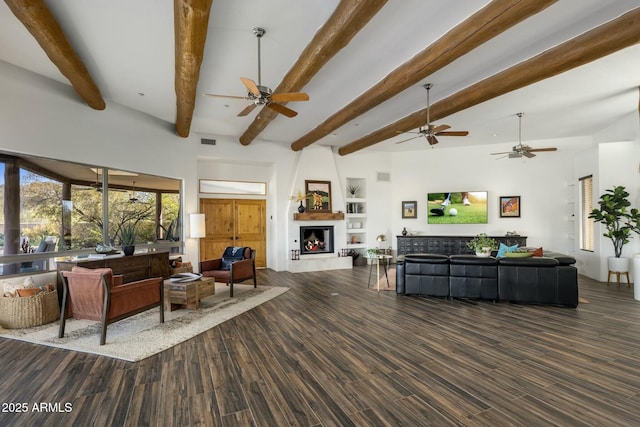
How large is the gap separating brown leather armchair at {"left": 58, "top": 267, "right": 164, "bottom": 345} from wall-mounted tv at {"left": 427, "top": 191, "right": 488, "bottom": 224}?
8.18 m

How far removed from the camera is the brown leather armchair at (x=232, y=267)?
5625mm

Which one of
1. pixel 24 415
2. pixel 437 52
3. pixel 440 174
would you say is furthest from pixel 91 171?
pixel 440 174

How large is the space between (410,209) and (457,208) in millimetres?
1376

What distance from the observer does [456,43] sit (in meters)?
3.35

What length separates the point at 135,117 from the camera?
19.8 ft

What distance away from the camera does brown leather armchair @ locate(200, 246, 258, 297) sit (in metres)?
5.62

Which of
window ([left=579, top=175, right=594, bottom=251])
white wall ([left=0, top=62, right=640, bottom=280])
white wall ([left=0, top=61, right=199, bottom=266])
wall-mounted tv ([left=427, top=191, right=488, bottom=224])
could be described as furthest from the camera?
wall-mounted tv ([left=427, top=191, right=488, bottom=224])

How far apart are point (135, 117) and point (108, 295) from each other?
409 centimetres

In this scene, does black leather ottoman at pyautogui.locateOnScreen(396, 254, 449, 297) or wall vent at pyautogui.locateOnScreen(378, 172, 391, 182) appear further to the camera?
wall vent at pyautogui.locateOnScreen(378, 172, 391, 182)

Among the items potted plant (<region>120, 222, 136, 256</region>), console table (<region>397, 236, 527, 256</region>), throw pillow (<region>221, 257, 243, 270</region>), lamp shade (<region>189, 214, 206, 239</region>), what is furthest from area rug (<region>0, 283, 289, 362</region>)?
console table (<region>397, 236, 527, 256</region>)

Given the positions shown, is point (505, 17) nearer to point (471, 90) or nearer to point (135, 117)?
point (471, 90)

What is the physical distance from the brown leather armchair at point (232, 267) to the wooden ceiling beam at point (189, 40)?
301 centimetres

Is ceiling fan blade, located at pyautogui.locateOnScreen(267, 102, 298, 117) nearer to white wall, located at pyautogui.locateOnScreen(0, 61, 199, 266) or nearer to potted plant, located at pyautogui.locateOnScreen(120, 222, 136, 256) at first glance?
white wall, located at pyautogui.locateOnScreen(0, 61, 199, 266)

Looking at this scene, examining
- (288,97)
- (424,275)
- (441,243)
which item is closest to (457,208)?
(441,243)
